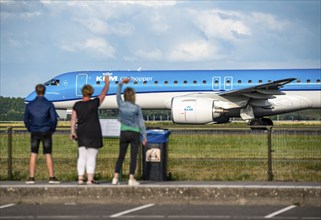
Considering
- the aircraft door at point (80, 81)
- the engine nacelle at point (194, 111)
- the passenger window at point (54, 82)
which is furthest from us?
the passenger window at point (54, 82)

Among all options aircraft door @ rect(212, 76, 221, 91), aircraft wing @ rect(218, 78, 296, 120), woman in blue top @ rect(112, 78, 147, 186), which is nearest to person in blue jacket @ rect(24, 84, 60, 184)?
woman in blue top @ rect(112, 78, 147, 186)

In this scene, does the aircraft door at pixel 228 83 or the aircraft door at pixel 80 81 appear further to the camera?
the aircraft door at pixel 80 81

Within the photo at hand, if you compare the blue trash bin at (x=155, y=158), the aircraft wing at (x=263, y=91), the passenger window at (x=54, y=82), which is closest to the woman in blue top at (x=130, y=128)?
the blue trash bin at (x=155, y=158)

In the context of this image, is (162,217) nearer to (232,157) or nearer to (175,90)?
(232,157)

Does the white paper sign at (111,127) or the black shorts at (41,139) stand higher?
the white paper sign at (111,127)

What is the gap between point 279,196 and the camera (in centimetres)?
1288

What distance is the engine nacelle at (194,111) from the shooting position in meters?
34.8

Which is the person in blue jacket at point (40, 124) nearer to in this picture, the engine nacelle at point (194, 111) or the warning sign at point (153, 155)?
the warning sign at point (153, 155)

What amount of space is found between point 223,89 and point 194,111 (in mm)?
3998

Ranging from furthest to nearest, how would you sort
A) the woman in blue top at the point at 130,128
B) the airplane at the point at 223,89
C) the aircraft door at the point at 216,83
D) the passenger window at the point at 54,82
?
the passenger window at the point at 54,82, the aircraft door at the point at 216,83, the airplane at the point at 223,89, the woman in blue top at the point at 130,128

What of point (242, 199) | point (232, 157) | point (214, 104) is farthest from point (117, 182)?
point (214, 104)

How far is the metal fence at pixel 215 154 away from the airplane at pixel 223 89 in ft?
65.1

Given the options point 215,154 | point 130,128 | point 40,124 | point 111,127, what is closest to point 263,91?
point 215,154

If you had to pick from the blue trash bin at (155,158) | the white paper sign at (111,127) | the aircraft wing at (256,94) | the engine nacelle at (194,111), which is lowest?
the blue trash bin at (155,158)
